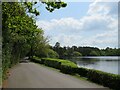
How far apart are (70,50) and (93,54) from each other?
12.2 m

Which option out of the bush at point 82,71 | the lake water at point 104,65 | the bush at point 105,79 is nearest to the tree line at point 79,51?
the lake water at point 104,65

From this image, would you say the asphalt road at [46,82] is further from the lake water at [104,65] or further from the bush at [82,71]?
the lake water at [104,65]

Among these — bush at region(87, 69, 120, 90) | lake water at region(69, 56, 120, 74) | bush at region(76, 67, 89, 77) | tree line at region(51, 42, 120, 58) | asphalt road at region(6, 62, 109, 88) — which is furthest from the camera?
tree line at region(51, 42, 120, 58)

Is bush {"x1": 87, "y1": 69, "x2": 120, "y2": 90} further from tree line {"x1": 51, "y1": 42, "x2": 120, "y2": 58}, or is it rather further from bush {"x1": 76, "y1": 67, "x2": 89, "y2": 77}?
tree line {"x1": 51, "y1": 42, "x2": 120, "y2": 58}

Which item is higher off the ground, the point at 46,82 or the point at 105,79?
the point at 105,79

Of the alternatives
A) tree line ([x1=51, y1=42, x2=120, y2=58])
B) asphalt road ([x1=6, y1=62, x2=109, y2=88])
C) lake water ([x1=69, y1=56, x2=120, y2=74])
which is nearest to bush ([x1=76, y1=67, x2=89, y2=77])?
asphalt road ([x1=6, y1=62, x2=109, y2=88])

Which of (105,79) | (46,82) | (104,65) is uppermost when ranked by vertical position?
(105,79)

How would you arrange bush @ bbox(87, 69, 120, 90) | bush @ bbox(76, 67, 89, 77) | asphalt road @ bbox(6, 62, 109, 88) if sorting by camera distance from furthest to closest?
bush @ bbox(76, 67, 89, 77), asphalt road @ bbox(6, 62, 109, 88), bush @ bbox(87, 69, 120, 90)

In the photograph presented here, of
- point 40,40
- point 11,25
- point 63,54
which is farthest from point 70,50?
point 11,25

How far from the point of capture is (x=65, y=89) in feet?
62.5

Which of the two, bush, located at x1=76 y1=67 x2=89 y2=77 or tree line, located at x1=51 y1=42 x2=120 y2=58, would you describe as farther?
tree line, located at x1=51 y1=42 x2=120 y2=58

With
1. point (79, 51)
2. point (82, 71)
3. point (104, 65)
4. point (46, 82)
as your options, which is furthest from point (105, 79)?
point (79, 51)

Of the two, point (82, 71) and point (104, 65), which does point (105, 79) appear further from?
point (104, 65)

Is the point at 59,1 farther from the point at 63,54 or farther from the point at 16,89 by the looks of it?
the point at 63,54
